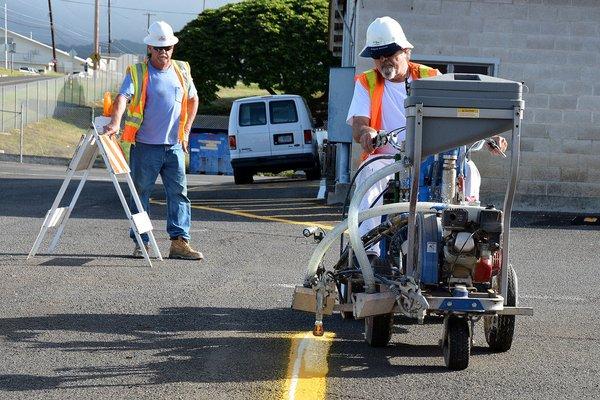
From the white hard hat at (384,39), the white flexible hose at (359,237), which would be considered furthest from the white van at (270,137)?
the white flexible hose at (359,237)

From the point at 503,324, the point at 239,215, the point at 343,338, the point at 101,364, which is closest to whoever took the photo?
the point at 101,364

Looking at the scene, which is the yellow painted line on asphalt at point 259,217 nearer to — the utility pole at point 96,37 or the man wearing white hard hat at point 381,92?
the man wearing white hard hat at point 381,92

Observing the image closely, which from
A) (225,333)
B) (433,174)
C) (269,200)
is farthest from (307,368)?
(269,200)

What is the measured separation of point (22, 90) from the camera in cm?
5119

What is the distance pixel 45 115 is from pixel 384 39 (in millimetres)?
46932

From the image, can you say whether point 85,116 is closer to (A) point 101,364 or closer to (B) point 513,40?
(B) point 513,40

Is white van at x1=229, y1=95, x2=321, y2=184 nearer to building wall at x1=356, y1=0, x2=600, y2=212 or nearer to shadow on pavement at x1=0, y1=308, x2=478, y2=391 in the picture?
building wall at x1=356, y1=0, x2=600, y2=212

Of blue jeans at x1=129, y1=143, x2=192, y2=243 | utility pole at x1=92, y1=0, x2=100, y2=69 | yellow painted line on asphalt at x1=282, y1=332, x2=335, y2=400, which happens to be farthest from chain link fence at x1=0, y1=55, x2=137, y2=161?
yellow painted line on asphalt at x1=282, y1=332, x2=335, y2=400

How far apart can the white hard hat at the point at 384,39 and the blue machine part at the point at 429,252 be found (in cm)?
148

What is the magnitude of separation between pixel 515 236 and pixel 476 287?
26.4 ft

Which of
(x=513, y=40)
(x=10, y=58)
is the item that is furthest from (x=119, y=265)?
(x=10, y=58)

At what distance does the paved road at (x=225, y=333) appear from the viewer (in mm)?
6230

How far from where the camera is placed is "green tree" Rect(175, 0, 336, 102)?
212 feet

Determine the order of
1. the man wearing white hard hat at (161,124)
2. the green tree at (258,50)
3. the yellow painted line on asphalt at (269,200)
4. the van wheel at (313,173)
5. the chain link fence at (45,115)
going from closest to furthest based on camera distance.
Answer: the man wearing white hard hat at (161,124), the yellow painted line on asphalt at (269,200), the van wheel at (313,173), the chain link fence at (45,115), the green tree at (258,50)
